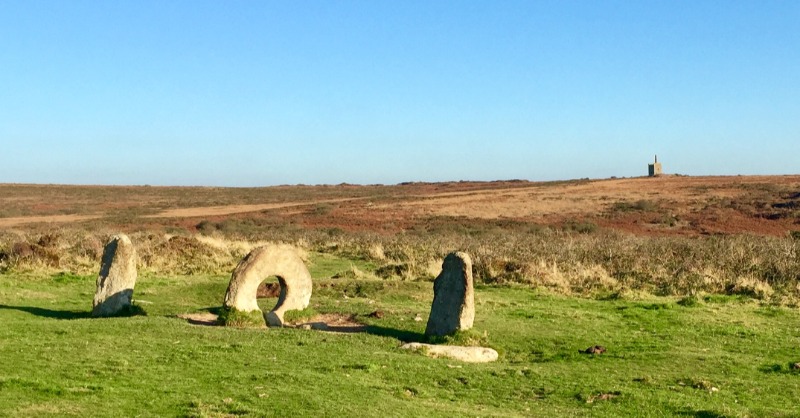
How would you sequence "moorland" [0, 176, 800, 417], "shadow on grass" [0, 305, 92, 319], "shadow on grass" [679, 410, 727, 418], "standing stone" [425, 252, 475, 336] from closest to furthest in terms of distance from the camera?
"shadow on grass" [679, 410, 727, 418], "moorland" [0, 176, 800, 417], "standing stone" [425, 252, 475, 336], "shadow on grass" [0, 305, 92, 319]

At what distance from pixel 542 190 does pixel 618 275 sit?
5422 cm

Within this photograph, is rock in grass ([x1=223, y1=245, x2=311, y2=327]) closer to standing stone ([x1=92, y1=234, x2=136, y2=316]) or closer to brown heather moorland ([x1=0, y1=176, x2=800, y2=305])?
standing stone ([x1=92, y1=234, x2=136, y2=316])

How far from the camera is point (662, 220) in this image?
53656 millimetres

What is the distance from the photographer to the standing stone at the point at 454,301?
16109 millimetres

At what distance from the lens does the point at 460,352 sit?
14594mm

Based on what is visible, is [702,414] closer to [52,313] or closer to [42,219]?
[52,313]

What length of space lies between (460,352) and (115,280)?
8754 millimetres

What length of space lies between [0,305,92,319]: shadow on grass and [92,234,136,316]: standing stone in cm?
60

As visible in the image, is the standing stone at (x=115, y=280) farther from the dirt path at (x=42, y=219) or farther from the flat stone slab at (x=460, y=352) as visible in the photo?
the dirt path at (x=42, y=219)

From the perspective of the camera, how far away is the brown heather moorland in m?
26.5

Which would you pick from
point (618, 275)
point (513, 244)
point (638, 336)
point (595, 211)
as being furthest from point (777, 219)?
point (638, 336)

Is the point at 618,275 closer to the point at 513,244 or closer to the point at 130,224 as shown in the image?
the point at 513,244

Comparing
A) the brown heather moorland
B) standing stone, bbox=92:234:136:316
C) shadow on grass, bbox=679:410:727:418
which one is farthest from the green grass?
the brown heather moorland

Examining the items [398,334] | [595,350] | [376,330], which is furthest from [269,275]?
[595,350]
